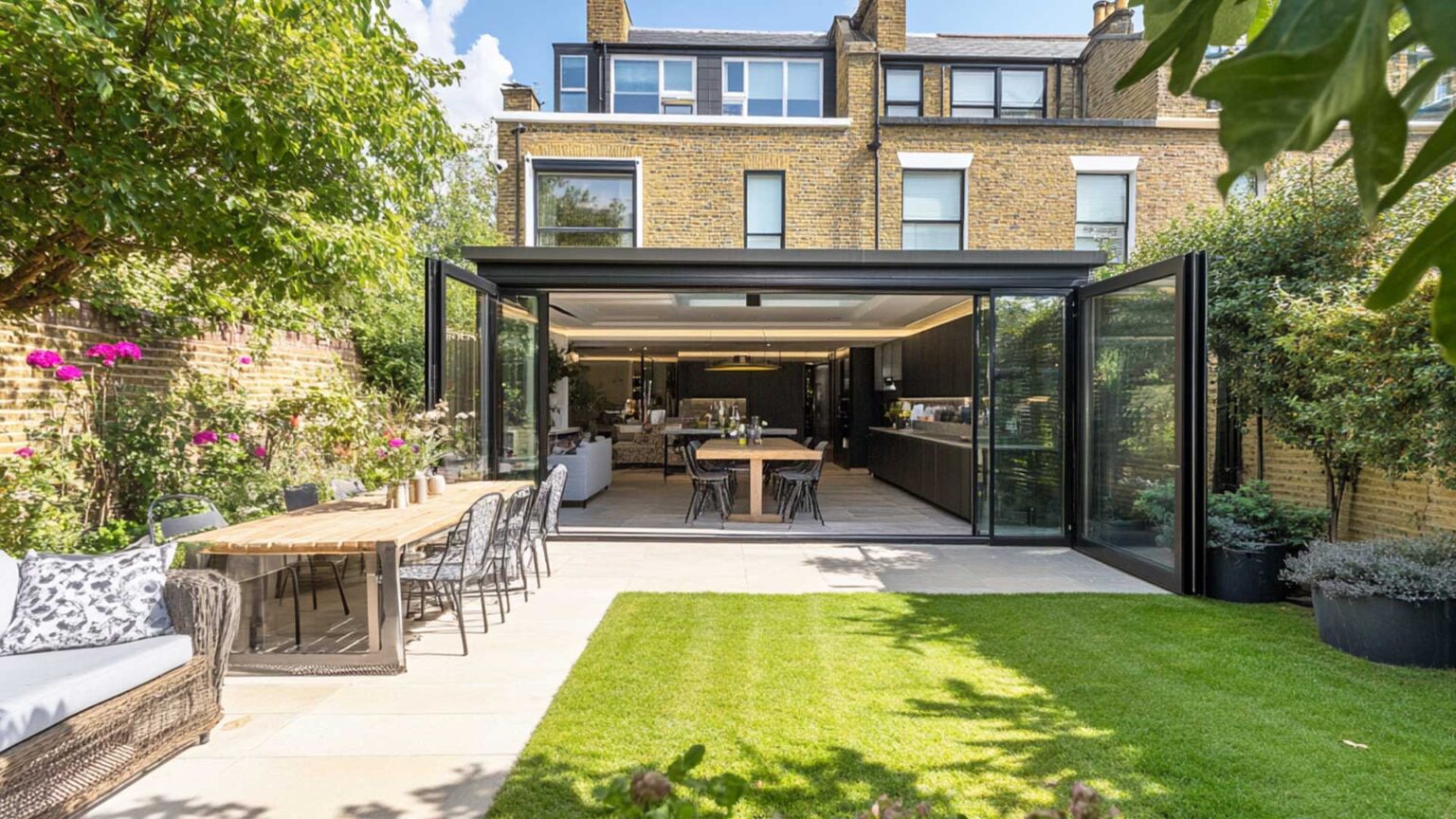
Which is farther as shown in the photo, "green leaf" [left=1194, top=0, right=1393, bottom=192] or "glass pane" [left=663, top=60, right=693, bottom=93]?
"glass pane" [left=663, top=60, right=693, bottom=93]

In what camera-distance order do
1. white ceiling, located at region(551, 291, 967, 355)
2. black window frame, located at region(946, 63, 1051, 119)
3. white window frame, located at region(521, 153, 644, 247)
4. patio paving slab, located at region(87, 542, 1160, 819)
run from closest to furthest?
patio paving slab, located at region(87, 542, 1160, 819) < white ceiling, located at region(551, 291, 967, 355) < white window frame, located at region(521, 153, 644, 247) < black window frame, located at region(946, 63, 1051, 119)

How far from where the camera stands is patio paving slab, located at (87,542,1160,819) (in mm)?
2727

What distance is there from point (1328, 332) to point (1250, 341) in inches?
49.0

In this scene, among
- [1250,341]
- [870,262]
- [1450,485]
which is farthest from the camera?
[870,262]

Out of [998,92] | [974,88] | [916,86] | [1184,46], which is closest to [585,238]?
[916,86]

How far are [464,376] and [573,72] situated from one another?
7270mm

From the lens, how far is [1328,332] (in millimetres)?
4941

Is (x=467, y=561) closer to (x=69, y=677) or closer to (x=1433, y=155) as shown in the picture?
(x=69, y=677)

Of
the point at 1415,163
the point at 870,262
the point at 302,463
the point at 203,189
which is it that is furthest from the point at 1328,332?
the point at 302,463

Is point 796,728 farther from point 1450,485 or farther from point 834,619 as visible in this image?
point 1450,485

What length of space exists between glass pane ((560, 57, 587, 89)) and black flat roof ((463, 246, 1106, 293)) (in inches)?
224

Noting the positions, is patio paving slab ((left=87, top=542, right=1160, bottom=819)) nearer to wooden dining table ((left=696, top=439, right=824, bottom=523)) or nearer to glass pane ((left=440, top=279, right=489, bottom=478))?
glass pane ((left=440, top=279, right=489, bottom=478))

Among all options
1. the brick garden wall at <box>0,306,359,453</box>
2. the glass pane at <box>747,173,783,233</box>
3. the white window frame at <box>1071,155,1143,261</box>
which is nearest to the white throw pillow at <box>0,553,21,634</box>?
the brick garden wall at <box>0,306,359,453</box>

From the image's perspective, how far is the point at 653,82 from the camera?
1167cm
